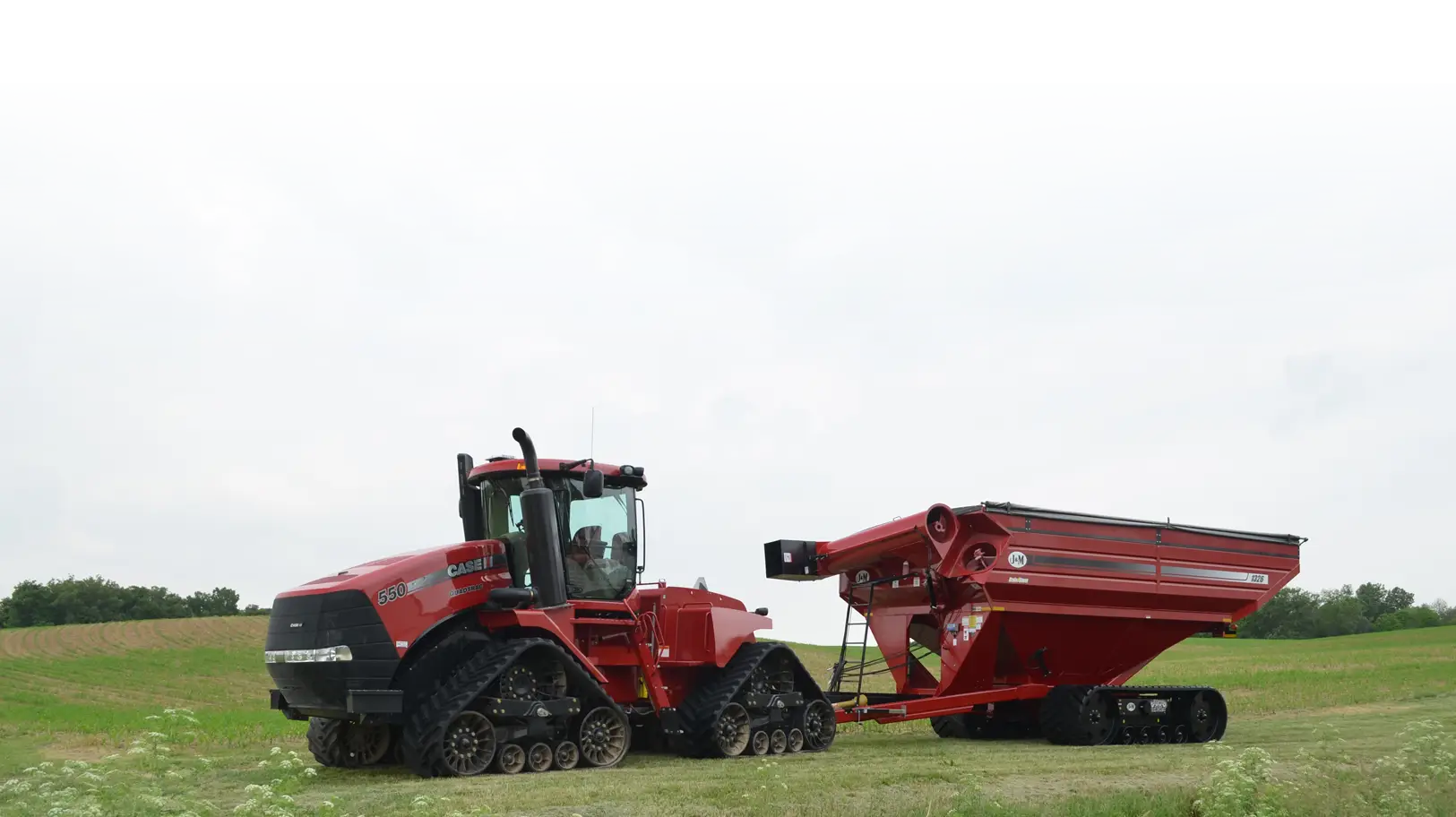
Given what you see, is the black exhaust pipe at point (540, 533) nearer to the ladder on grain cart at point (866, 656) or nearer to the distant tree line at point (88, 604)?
the ladder on grain cart at point (866, 656)

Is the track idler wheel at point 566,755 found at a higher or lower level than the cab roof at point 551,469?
lower

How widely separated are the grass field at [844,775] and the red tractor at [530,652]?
0.50m

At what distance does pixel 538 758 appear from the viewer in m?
11.0

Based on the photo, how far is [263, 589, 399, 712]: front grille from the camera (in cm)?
1038

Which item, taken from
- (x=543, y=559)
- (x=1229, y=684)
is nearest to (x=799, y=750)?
(x=543, y=559)

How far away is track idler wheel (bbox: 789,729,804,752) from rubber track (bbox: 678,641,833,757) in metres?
0.14

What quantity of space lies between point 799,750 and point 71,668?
2785cm

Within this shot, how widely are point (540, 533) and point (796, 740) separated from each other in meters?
4.02

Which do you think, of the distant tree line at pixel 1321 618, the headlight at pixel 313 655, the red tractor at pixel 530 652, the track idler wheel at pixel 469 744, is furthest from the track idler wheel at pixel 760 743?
the distant tree line at pixel 1321 618

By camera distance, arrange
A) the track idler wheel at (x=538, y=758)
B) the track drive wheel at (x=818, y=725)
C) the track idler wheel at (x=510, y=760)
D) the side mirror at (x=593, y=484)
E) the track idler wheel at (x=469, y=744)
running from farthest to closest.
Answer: the track drive wheel at (x=818, y=725), the side mirror at (x=593, y=484), the track idler wheel at (x=538, y=758), the track idler wheel at (x=510, y=760), the track idler wheel at (x=469, y=744)

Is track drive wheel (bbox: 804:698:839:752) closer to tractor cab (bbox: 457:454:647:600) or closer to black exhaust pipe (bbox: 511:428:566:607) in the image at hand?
tractor cab (bbox: 457:454:647:600)

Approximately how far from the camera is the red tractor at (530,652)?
1049cm

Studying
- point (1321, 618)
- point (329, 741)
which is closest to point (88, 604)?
point (329, 741)

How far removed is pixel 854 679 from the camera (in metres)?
15.4
